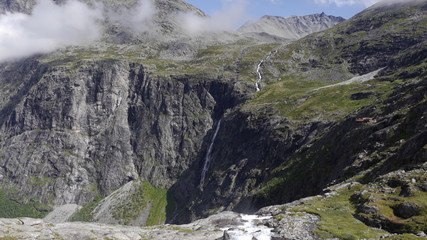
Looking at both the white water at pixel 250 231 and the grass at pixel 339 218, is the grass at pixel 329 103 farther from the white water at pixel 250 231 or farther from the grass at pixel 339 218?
the white water at pixel 250 231

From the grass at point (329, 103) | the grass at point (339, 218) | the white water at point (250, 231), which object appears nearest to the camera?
the grass at point (339, 218)

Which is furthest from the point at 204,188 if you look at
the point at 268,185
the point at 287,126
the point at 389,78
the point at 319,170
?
the point at 389,78

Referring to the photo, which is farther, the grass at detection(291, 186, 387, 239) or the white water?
the white water

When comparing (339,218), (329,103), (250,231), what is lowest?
(339,218)

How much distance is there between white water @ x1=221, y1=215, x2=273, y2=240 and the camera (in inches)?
1706

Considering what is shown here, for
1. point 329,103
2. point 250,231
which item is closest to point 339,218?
point 250,231

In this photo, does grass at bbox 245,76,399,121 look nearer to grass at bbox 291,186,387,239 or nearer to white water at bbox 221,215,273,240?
grass at bbox 291,186,387,239

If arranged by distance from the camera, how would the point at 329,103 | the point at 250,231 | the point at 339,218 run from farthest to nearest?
the point at 329,103, the point at 339,218, the point at 250,231

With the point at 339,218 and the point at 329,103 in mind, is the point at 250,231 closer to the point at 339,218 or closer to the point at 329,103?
the point at 339,218

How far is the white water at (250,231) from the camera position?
142ft

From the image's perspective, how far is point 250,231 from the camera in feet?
150

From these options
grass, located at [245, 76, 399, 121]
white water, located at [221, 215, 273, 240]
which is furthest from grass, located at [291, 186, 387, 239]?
grass, located at [245, 76, 399, 121]

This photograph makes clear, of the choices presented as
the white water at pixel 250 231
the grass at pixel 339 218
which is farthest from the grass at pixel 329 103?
the white water at pixel 250 231

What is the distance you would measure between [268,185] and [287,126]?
165ft
